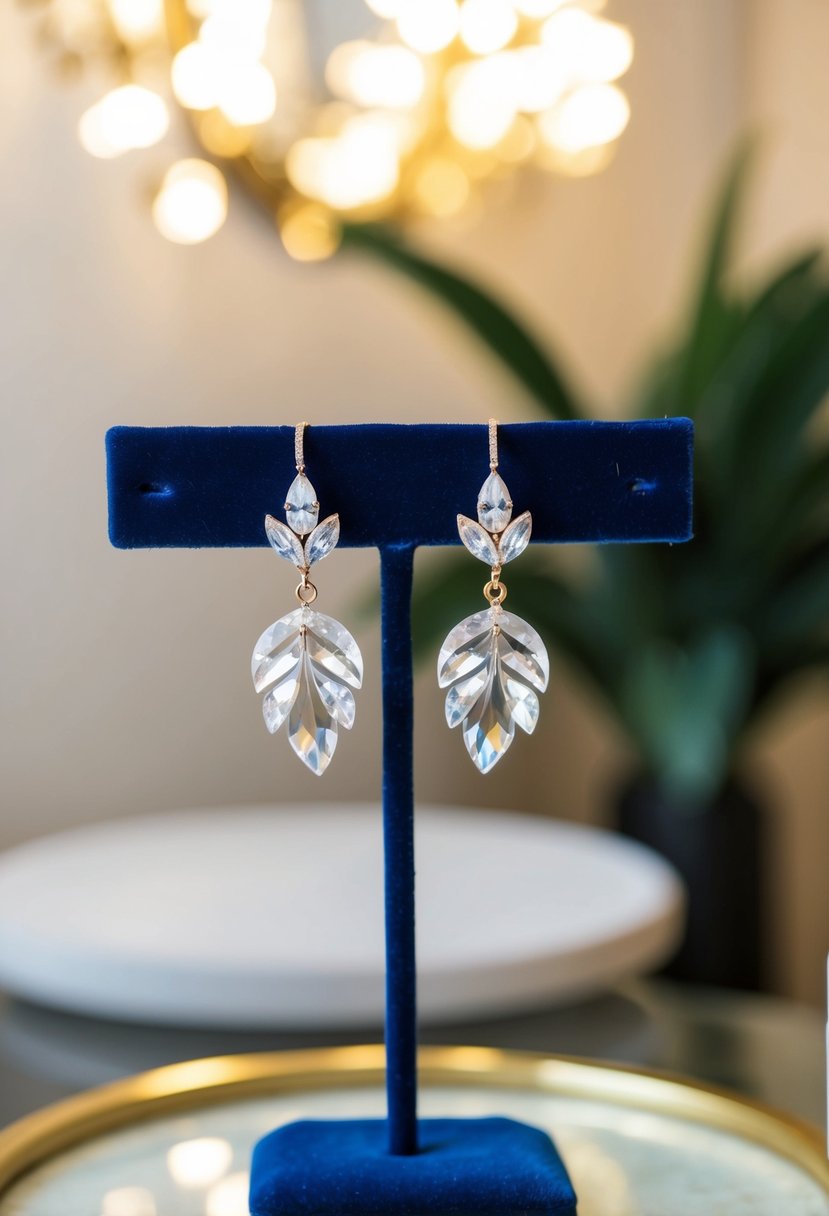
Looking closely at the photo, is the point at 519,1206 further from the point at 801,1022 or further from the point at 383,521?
the point at 801,1022

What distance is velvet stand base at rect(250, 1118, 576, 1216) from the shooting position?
17.3 inches

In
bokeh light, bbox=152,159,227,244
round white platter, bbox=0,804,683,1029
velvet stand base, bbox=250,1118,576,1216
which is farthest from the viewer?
bokeh light, bbox=152,159,227,244

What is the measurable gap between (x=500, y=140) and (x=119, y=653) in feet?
2.45

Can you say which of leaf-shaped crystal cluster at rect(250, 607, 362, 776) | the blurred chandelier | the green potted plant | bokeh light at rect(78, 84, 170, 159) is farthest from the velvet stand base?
bokeh light at rect(78, 84, 170, 159)

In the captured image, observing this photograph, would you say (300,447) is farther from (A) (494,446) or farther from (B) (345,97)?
(B) (345,97)

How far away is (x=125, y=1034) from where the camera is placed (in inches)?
29.6

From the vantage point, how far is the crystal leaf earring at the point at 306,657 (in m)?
0.44

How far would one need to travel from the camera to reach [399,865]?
478 millimetres

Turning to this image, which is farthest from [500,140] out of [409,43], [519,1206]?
[519,1206]

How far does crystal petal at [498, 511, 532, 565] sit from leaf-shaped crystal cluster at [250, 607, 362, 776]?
0.06 metres

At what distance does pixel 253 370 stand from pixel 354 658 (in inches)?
39.5

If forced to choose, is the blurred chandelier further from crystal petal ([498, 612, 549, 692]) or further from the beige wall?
crystal petal ([498, 612, 549, 692])

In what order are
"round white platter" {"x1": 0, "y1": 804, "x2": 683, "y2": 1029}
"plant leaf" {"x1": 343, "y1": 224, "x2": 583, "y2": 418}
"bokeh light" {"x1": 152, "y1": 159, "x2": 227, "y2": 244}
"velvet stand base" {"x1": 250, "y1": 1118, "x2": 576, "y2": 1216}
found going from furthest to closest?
"bokeh light" {"x1": 152, "y1": 159, "x2": 227, "y2": 244} < "plant leaf" {"x1": 343, "y1": 224, "x2": 583, "y2": 418} < "round white platter" {"x1": 0, "y1": 804, "x2": 683, "y2": 1029} < "velvet stand base" {"x1": 250, "y1": 1118, "x2": 576, "y2": 1216}

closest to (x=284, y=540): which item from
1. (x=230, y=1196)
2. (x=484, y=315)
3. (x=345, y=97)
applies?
(x=230, y=1196)
